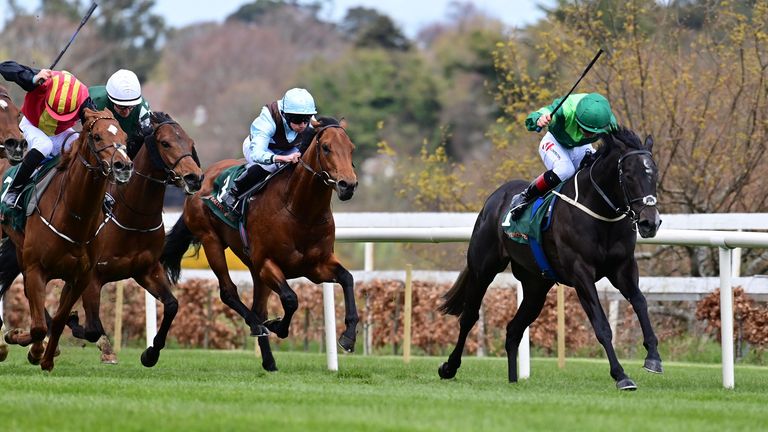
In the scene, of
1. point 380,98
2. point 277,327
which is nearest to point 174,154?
point 277,327

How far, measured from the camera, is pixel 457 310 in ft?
35.2

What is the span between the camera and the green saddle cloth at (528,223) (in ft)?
31.2

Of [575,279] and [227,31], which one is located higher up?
[227,31]

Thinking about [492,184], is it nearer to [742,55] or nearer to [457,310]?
[742,55]

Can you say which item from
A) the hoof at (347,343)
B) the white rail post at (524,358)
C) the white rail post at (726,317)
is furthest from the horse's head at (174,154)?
the white rail post at (726,317)

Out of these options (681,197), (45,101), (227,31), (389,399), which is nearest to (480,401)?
(389,399)

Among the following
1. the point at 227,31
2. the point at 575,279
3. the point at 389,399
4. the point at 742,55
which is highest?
the point at 227,31

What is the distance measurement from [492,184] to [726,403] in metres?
9.23

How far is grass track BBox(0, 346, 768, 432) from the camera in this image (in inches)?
248

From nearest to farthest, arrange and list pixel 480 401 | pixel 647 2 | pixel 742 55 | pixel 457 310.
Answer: pixel 480 401, pixel 457 310, pixel 742 55, pixel 647 2

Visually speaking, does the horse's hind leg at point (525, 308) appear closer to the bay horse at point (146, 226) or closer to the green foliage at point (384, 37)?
the bay horse at point (146, 226)

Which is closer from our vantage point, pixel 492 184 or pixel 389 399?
pixel 389 399

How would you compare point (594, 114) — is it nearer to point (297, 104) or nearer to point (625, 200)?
point (625, 200)

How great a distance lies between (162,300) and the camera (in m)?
10.4
